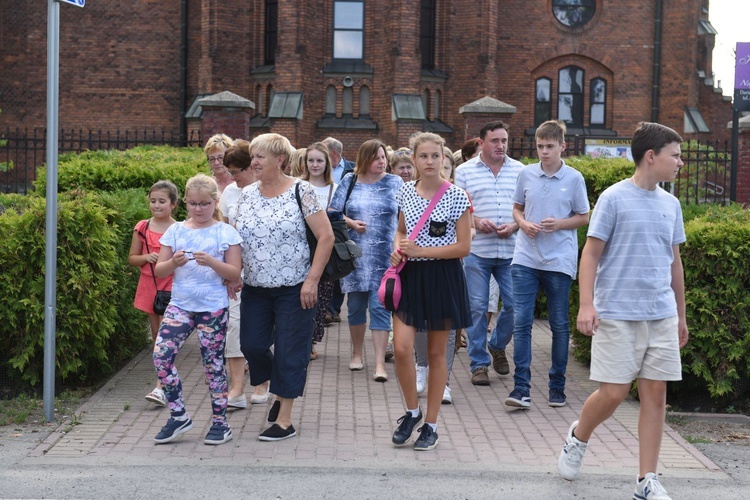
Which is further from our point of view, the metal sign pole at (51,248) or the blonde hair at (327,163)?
the blonde hair at (327,163)

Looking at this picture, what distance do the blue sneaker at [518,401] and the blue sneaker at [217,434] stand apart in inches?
83.1

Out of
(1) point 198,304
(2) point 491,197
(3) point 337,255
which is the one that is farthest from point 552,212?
(1) point 198,304

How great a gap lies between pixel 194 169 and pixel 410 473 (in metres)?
6.59

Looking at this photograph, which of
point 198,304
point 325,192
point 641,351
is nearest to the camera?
point 641,351

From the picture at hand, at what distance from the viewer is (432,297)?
6242 millimetres

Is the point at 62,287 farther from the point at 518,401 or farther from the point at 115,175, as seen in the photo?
the point at 115,175

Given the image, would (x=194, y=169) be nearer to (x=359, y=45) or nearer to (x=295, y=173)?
(x=295, y=173)

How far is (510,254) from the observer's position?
27.1 feet

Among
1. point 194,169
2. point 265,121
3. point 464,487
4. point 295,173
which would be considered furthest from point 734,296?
point 265,121

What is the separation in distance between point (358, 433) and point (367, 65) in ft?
66.8

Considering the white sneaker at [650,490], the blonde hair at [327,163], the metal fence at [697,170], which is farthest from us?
the metal fence at [697,170]

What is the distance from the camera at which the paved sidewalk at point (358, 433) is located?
233 inches

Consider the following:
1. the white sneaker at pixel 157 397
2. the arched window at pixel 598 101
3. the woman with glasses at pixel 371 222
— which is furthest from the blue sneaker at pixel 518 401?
the arched window at pixel 598 101

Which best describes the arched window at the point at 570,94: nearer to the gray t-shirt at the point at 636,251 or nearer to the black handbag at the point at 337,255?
the black handbag at the point at 337,255
